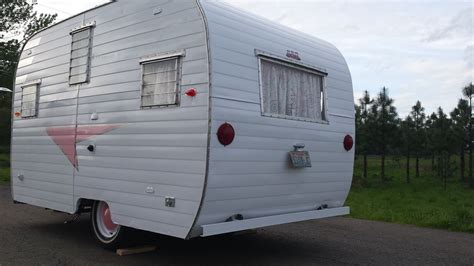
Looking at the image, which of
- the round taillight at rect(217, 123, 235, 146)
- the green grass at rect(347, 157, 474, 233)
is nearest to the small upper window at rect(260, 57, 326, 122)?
the round taillight at rect(217, 123, 235, 146)

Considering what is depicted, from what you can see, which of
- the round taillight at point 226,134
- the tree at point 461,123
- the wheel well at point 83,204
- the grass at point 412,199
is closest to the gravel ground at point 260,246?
the wheel well at point 83,204

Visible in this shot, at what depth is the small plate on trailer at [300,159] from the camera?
19.3 ft

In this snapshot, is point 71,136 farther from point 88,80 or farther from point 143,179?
point 143,179

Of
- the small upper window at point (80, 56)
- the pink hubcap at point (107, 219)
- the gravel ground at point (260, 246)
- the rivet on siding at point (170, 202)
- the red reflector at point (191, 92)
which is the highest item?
the small upper window at point (80, 56)

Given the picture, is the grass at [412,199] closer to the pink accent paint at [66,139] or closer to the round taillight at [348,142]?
the round taillight at [348,142]

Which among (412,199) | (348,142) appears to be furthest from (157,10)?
(412,199)

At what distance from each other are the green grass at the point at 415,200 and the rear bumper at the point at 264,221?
13.7ft

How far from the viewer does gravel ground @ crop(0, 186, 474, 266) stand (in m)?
6.14

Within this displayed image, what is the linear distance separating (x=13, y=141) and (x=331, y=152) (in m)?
5.50

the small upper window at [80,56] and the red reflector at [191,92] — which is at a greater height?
the small upper window at [80,56]

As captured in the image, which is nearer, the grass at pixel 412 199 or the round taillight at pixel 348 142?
the round taillight at pixel 348 142

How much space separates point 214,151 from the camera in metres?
4.95

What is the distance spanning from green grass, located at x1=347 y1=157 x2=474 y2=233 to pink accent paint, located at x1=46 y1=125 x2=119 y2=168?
6.59 meters

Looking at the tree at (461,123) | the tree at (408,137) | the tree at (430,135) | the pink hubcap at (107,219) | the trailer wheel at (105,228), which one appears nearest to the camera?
the trailer wheel at (105,228)
